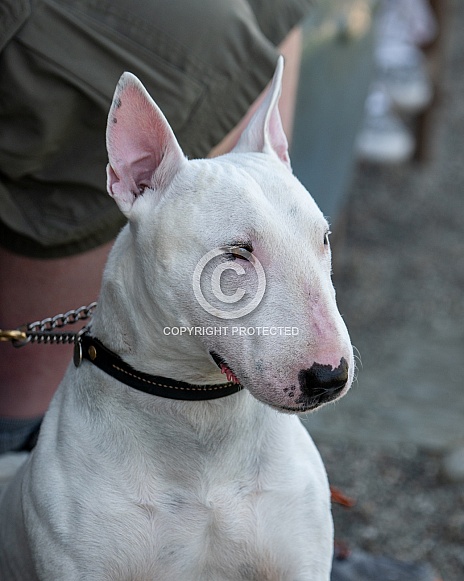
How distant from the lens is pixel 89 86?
77.7 inches

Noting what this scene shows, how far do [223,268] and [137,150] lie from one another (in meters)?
0.26

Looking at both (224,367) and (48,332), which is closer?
(224,367)

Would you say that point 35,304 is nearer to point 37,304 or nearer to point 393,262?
point 37,304

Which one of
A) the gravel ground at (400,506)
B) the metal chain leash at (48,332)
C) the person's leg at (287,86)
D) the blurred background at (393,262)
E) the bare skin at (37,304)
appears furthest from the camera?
the blurred background at (393,262)

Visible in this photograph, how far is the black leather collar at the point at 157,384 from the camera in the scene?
1485mm

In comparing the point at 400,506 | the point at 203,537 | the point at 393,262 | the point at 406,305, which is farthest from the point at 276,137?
the point at 393,262

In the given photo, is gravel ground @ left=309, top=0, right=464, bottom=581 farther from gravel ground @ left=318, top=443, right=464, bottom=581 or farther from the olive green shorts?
the olive green shorts

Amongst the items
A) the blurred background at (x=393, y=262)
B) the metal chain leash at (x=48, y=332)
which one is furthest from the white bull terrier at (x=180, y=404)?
the blurred background at (x=393, y=262)

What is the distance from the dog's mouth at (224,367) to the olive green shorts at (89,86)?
0.77 meters

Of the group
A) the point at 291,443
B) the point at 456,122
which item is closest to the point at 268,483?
the point at 291,443

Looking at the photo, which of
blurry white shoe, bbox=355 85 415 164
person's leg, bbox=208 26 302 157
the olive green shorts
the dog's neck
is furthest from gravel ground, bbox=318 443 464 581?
blurry white shoe, bbox=355 85 415 164

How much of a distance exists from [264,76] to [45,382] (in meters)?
0.88

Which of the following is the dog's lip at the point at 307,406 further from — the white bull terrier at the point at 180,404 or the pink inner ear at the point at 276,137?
the pink inner ear at the point at 276,137

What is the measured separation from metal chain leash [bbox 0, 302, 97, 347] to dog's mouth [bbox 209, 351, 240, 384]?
40 centimetres
